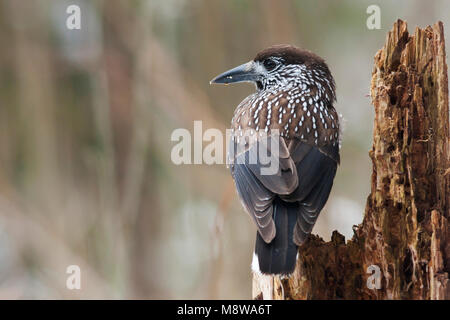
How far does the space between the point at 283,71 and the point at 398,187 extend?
1.78 m

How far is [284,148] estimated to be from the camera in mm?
4559

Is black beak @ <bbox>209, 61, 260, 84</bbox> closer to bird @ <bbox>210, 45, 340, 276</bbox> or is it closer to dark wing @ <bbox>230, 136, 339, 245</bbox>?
bird @ <bbox>210, 45, 340, 276</bbox>

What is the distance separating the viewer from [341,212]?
235 inches

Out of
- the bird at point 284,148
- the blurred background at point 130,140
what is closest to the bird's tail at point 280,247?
the bird at point 284,148

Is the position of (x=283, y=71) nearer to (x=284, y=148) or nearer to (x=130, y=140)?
(x=284, y=148)

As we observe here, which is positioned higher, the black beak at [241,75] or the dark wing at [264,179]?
the black beak at [241,75]

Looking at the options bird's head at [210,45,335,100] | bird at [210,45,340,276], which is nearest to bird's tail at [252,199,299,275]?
bird at [210,45,340,276]

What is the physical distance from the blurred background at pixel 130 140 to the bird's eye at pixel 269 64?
918 millimetres

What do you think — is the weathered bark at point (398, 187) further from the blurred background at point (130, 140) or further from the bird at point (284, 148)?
the blurred background at point (130, 140)

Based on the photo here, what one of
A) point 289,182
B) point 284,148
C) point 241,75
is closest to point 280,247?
point 289,182

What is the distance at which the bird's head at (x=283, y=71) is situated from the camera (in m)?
5.39

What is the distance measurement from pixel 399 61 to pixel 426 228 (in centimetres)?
101

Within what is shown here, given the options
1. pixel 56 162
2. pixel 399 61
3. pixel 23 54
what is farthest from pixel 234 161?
pixel 23 54

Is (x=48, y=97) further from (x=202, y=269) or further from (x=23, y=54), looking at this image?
(x=202, y=269)
